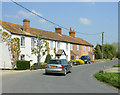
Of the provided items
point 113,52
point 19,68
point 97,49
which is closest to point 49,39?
point 19,68

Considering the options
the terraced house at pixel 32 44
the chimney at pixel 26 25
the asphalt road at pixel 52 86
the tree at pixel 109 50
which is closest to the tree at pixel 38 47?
the terraced house at pixel 32 44

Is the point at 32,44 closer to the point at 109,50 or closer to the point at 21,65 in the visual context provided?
the point at 21,65

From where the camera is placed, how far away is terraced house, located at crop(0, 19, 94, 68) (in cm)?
3003

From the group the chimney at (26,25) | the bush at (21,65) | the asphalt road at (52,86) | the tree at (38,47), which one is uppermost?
the chimney at (26,25)

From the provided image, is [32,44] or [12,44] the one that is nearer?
[12,44]

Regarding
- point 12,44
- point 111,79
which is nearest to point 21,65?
point 12,44

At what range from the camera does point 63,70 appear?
60.3 feet

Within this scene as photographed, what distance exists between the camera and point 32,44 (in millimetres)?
34156

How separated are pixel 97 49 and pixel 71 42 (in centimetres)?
2844

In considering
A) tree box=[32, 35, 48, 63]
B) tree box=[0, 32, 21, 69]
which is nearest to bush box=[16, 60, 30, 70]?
tree box=[0, 32, 21, 69]

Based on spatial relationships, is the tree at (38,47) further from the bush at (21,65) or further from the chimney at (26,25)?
the bush at (21,65)

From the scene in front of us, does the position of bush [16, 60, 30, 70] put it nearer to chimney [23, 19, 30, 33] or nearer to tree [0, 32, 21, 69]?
tree [0, 32, 21, 69]

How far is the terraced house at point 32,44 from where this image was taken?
98.5ft

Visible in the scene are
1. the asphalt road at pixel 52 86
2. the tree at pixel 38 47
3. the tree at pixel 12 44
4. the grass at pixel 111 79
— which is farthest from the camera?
the tree at pixel 38 47
